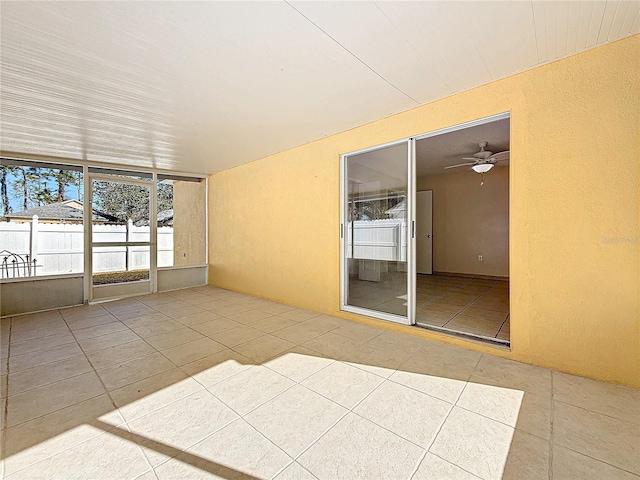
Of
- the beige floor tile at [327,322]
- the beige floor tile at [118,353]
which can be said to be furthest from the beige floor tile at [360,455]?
the beige floor tile at [118,353]

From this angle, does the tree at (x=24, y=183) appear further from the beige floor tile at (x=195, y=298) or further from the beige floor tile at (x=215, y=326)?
the beige floor tile at (x=215, y=326)

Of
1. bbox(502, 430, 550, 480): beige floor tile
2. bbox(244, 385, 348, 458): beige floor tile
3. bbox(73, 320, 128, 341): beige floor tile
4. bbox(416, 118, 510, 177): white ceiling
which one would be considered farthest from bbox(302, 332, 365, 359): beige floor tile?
bbox(416, 118, 510, 177): white ceiling

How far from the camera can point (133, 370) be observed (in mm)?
2424

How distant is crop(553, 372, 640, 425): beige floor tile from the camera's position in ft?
5.81

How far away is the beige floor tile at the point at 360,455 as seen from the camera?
4.51 ft

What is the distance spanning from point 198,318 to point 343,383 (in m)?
2.55

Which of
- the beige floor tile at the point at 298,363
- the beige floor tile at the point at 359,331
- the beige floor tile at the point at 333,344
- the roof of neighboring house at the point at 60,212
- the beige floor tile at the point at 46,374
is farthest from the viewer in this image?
the roof of neighboring house at the point at 60,212

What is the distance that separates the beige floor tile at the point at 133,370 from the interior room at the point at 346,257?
25mm

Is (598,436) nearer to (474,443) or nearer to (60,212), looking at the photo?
(474,443)

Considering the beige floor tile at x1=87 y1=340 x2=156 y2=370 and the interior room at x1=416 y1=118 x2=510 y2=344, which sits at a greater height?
the interior room at x1=416 y1=118 x2=510 y2=344

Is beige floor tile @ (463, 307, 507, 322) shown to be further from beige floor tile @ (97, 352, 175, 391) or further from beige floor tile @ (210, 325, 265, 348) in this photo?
beige floor tile @ (97, 352, 175, 391)

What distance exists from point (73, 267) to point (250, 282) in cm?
292

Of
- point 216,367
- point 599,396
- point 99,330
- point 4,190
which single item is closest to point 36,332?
point 99,330

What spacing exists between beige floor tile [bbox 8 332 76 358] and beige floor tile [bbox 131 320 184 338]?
0.64 meters
